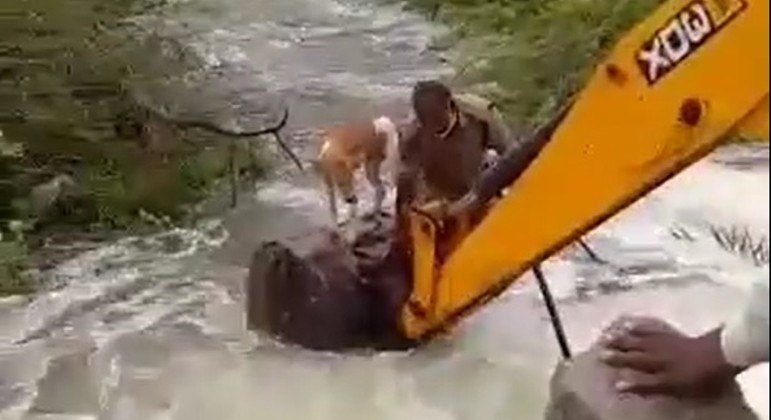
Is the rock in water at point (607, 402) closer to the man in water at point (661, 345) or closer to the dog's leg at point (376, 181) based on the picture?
the man in water at point (661, 345)

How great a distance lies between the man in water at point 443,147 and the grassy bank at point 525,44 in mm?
11

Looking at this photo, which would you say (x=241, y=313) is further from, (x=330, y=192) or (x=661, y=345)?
(x=661, y=345)

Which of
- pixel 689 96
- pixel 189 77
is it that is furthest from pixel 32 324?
pixel 689 96

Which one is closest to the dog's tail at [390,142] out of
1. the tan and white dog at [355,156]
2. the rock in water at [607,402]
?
the tan and white dog at [355,156]

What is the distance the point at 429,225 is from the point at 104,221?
0.17m

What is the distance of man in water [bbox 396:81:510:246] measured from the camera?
828 mm

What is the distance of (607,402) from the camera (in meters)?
0.80

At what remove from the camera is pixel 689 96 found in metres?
0.72

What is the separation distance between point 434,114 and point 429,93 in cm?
1

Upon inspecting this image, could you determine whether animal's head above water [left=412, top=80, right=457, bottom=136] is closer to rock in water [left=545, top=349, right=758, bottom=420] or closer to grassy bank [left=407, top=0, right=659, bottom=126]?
grassy bank [left=407, top=0, right=659, bottom=126]

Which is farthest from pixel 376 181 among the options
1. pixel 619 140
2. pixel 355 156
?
pixel 619 140

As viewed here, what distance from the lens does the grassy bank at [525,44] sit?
82cm

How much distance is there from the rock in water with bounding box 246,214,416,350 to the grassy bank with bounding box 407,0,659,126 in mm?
91

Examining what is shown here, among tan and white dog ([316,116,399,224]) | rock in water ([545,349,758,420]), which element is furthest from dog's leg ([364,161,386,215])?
rock in water ([545,349,758,420])
